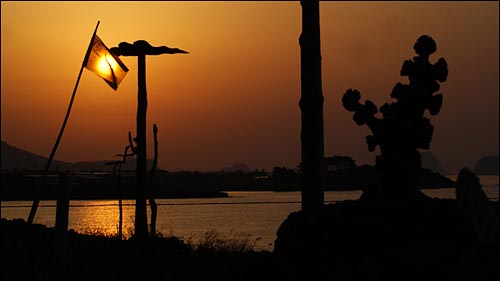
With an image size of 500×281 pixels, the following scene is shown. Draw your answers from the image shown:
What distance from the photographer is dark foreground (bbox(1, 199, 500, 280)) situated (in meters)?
11.8

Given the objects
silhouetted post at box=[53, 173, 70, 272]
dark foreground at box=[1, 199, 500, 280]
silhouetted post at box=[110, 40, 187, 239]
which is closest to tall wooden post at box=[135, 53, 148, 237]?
silhouetted post at box=[110, 40, 187, 239]

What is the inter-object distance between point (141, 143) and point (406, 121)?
12232 mm

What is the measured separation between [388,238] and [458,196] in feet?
6.29

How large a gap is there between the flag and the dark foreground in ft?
14.6

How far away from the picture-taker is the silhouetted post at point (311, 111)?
1745 cm

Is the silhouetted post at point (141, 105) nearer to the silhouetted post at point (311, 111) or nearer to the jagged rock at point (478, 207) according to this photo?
the silhouetted post at point (311, 111)

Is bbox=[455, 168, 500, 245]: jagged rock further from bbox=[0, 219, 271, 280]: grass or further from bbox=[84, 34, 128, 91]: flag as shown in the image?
bbox=[84, 34, 128, 91]: flag

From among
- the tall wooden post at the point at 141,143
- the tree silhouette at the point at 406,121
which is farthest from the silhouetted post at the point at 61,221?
the tall wooden post at the point at 141,143

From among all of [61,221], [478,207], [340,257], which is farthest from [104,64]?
[478,207]

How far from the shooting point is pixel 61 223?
634 inches

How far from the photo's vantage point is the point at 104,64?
65.6 feet

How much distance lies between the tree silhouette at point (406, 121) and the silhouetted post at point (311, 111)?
3222mm

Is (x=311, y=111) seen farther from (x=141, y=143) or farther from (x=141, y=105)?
(x=141, y=143)

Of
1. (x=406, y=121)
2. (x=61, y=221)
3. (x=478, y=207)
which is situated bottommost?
(x=61, y=221)
